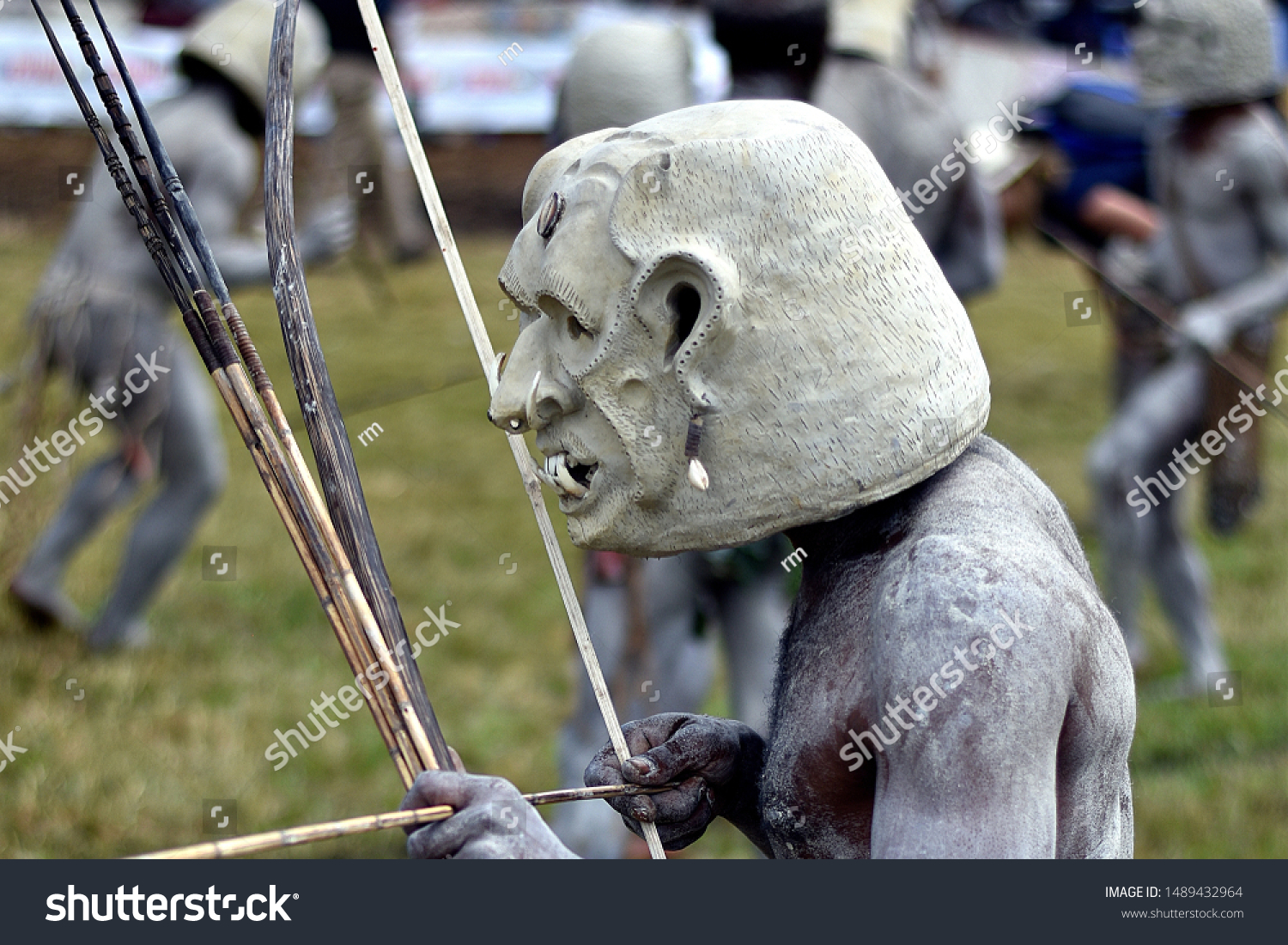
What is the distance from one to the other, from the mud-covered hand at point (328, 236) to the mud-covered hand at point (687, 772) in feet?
11.6

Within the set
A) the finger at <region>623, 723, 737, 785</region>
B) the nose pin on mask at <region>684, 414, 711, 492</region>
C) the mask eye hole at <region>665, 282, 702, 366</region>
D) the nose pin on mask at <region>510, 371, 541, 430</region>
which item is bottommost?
the finger at <region>623, 723, 737, 785</region>

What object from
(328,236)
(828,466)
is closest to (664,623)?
(328,236)

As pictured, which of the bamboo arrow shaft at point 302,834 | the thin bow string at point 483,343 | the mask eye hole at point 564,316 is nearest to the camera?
the bamboo arrow shaft at point 302,834

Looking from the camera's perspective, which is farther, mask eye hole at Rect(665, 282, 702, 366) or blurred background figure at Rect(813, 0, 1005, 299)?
blurred background figure at Rect(813, 0, 1005, 299)

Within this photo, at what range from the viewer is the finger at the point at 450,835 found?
4.96 feet

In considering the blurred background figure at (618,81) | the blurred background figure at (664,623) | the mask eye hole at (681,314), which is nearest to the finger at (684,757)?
the mask eye hole at (681,314)

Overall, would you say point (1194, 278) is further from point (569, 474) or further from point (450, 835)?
point (450, 835)

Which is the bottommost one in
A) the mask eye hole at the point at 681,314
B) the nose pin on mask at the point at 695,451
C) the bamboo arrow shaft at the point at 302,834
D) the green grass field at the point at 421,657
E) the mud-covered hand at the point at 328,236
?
the green grass field at the point at 421,657

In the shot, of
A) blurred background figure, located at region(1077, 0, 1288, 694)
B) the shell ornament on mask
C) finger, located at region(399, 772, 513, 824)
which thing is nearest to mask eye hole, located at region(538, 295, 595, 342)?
the shell ornament on mask

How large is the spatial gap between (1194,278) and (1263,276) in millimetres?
281

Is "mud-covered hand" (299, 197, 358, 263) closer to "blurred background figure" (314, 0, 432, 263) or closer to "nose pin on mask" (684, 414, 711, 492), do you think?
"blurred background figure" (314, 0, 432, 263)

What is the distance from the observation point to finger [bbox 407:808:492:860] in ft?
4.96

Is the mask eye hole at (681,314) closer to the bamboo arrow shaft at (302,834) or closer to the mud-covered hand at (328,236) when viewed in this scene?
the bamboo arrow shaft at (302,834)

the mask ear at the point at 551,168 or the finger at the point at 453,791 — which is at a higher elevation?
the mask ear at the point at 551,168
